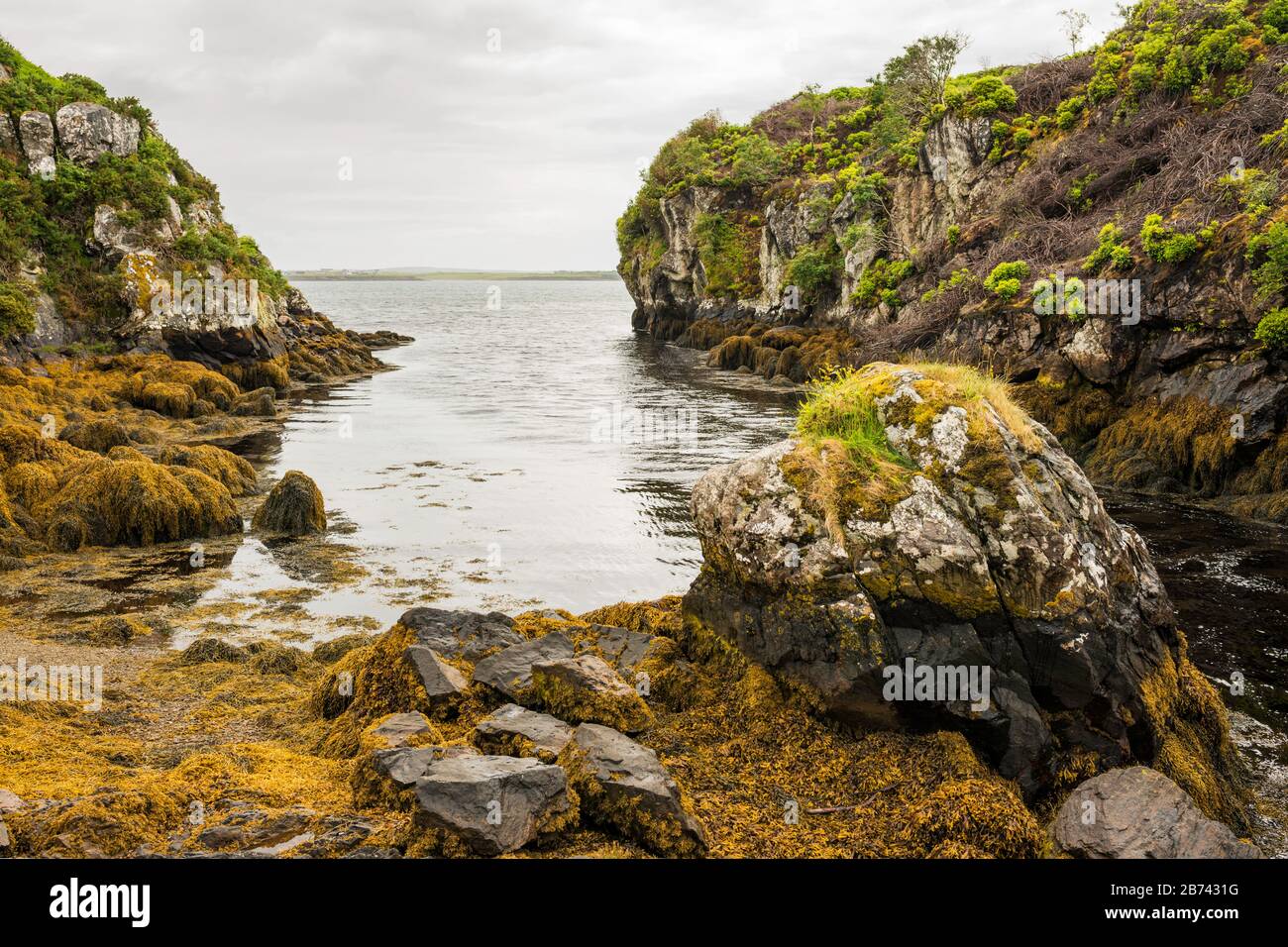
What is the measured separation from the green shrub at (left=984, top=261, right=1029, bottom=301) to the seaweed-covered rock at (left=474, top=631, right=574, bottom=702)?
22946 millimetres

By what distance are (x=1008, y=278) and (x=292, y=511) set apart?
72.3ft

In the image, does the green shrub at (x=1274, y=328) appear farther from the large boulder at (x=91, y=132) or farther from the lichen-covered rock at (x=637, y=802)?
the large boulder at (x=91, y=132)

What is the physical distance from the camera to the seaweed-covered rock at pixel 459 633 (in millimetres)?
8867

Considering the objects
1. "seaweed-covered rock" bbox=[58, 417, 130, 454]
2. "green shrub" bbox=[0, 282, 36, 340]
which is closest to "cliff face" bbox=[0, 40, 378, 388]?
"green shrub" bbox=[0, 282, 36, 340]

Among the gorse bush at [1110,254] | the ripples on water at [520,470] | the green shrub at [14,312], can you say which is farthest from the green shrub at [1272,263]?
the green shrub at [14,312]

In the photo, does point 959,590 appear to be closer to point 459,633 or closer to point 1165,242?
point 459,633

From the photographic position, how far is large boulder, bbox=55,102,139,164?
4131 cm

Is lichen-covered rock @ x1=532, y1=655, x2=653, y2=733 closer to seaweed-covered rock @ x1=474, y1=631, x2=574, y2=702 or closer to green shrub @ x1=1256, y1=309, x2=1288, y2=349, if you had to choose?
seaweed-covered rock @ x1=474, y1=631, x2=574, y2=702

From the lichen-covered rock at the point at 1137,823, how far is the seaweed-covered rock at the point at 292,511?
49.2 ft

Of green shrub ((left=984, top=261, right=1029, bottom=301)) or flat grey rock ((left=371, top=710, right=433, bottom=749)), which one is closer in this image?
flat grey rock ((left=371, top=710, right=433, bottom=749))

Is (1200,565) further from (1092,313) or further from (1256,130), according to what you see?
(1256,130)

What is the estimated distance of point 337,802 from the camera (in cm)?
628

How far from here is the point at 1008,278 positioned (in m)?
27.7
